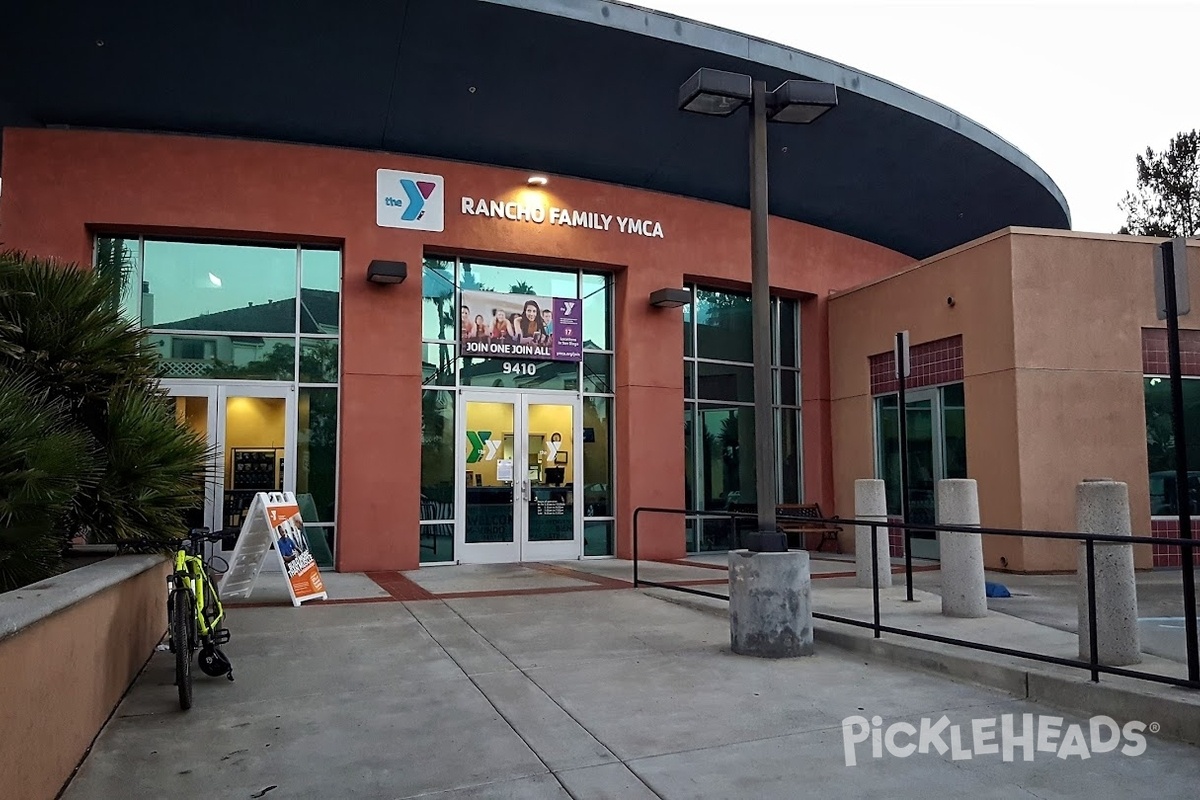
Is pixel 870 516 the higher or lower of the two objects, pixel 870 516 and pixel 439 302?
the lower

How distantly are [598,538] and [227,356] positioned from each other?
599cm

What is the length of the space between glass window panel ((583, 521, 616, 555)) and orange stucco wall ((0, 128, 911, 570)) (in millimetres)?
243

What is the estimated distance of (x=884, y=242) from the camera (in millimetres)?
17672

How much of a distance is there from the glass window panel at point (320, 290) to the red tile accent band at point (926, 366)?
28.0 feet

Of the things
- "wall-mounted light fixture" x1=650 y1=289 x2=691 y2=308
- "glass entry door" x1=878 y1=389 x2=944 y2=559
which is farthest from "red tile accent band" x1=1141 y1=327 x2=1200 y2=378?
"wall-mounted light fixture" x1=650 y1=289 x2=691 y2=308

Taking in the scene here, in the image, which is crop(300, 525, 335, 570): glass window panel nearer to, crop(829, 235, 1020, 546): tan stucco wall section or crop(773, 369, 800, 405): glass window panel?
crop(773, 369, 800, 405): glass window panel

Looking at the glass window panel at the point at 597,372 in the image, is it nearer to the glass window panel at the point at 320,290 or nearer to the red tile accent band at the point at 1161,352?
the glass window panel at the point at 320,290

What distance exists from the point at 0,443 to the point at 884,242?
1577 centimetres

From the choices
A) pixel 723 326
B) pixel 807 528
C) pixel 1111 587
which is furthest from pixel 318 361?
pixel 1111 587

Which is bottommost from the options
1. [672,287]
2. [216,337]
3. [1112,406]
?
[1112,406]

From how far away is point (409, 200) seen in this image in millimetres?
12852

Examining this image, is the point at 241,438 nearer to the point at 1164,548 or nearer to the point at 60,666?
the point at 60,666

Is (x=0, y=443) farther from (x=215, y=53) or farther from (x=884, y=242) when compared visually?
(x=884, y=242)

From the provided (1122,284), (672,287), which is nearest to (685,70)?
(672,287)
